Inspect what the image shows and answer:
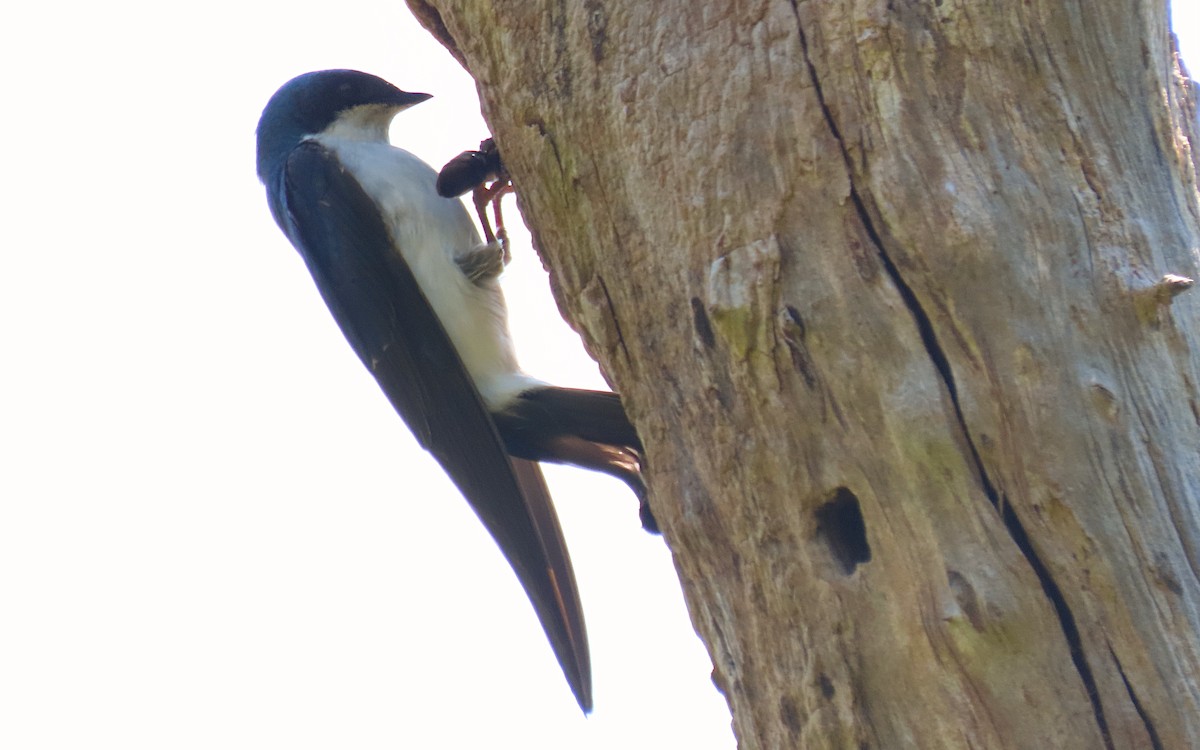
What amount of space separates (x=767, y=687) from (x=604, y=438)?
82 centimetres

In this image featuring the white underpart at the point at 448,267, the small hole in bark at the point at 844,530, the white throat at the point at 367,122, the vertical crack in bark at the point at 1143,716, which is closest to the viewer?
the vertical crack in bark at the point at 1143,716

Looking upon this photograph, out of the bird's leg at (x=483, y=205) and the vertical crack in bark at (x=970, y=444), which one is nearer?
the vertical crack in bark at (x=970, y=444)

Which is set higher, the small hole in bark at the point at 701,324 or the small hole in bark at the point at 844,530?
the small hole in bark at the point at 701,324

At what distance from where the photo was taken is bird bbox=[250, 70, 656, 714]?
2.72 metres

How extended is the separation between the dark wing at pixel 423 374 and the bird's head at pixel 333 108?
0.25 m

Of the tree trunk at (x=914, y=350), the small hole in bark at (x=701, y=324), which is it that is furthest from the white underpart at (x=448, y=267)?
the small hole in bark at (x=701, y=324)

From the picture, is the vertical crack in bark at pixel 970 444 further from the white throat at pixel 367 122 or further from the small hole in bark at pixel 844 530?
the white throat at pixel 367 122

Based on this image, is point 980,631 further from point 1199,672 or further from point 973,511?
point 1199,672

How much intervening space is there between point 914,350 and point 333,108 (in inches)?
93.7

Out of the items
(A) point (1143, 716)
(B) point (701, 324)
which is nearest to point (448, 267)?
(B) point (701, 324)

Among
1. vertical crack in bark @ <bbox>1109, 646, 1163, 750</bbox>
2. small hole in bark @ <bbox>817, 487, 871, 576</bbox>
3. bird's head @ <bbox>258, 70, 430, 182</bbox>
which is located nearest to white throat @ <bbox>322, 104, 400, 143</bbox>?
bird's head @ <bbox>258, 70, 430, 182</bbox>

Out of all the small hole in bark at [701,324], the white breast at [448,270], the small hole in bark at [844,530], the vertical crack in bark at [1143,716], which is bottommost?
the vertical crack in bark at [1143,716]

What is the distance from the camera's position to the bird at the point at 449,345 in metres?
2.72

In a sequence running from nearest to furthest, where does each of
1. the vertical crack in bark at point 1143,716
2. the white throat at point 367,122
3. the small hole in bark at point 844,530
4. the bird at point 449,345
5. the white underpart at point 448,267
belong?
the vertical crack in bark at point 1143,716 → the small hole in bark at point 844,530 → the bird at point 449,345 → the white underpart at point 448,267 → the white throat at point 367,122
